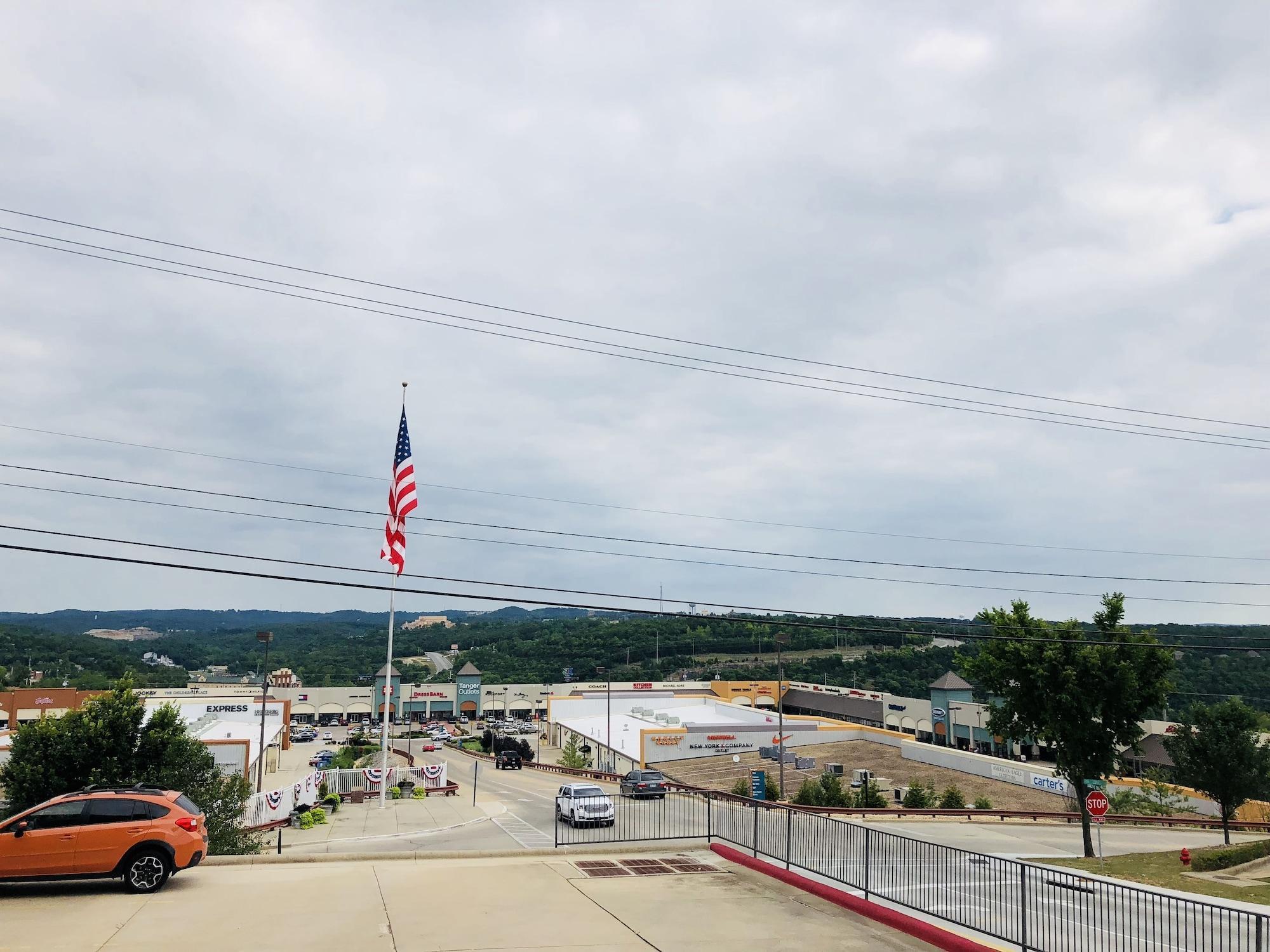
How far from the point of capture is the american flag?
110ft

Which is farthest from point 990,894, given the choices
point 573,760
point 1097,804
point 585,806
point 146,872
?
point 573,760

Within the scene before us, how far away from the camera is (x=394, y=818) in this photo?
1713 inches

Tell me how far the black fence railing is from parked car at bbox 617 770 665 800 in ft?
87.9

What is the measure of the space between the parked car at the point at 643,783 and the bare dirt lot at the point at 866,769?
20.6ft

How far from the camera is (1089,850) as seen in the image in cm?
3195

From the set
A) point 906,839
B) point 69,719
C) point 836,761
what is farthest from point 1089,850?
point 836,761

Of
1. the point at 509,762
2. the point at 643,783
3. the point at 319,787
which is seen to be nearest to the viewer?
the point at 643,783

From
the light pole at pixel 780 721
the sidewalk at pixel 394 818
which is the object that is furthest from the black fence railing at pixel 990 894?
the light pole at pixel 780 721

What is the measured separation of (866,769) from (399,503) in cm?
5218

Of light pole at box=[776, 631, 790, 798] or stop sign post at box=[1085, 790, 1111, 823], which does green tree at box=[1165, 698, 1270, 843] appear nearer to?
stop sign post at box=[1085, 790, 1111, 823]

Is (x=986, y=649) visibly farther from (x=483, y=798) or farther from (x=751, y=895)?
(x=483, y=798)

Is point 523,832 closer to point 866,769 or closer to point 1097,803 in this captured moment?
point 1097,803

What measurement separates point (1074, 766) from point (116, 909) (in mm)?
32074

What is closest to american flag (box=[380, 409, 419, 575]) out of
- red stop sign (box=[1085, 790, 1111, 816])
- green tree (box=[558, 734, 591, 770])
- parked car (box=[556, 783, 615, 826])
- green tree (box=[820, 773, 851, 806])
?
parked car (box=[556, 783, 615, 826])
